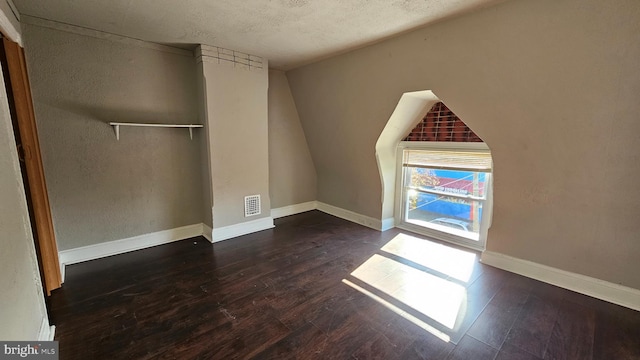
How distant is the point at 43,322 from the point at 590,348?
3.57 m

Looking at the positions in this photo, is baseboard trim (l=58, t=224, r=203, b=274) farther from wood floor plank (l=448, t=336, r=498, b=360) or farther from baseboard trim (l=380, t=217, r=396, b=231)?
wood floor plank (l=448, t=336, r=498, b=360)

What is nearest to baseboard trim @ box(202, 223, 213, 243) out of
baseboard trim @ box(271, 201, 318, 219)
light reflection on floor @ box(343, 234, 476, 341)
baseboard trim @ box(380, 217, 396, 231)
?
baseboard trim @ box(271, 201, 318, 219)

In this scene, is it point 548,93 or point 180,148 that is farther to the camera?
point 180,148

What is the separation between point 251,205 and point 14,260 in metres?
2.48

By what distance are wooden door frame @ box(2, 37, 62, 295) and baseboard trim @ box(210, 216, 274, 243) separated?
4.98 feet

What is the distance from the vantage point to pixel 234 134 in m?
3.49

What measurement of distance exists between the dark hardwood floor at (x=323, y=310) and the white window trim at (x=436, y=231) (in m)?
0.27

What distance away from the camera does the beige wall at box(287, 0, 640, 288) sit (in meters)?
1.88

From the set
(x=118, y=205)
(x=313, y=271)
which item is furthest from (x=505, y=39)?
(x=118, y=205)

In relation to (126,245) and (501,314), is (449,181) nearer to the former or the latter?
(501,314)

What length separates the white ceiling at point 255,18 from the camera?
2.11 meters

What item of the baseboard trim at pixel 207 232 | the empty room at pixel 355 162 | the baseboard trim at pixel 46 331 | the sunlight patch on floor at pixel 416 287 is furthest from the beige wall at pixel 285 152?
the baseboard trim at pixel 46 331

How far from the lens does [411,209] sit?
13.1ft

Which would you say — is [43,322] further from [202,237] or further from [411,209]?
[411,209]
